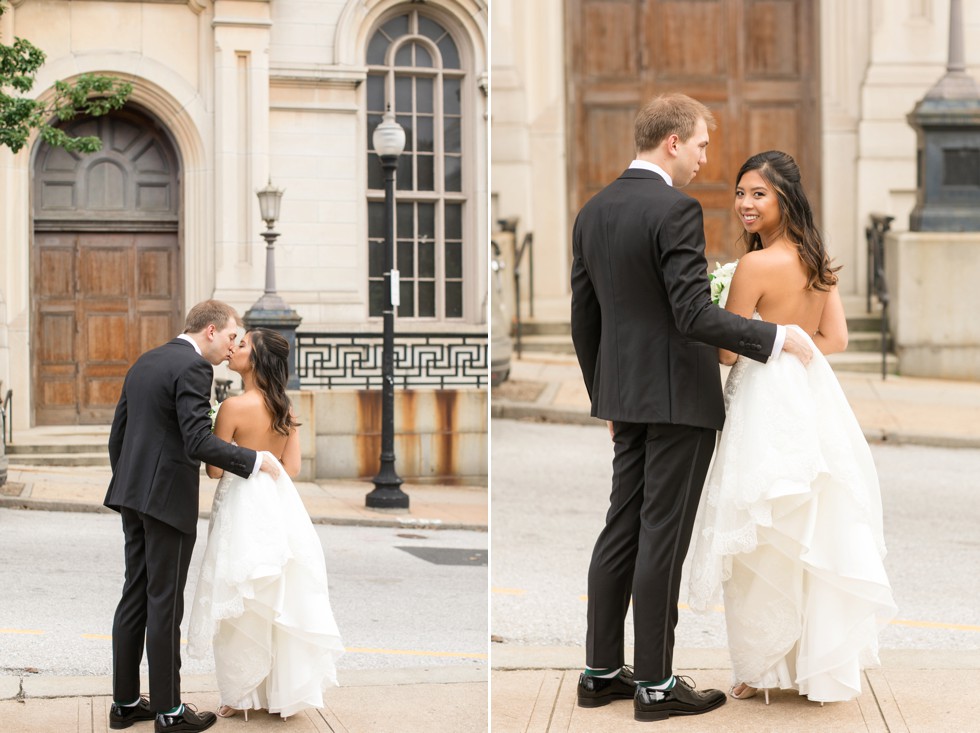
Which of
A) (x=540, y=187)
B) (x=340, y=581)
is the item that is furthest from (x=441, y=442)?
(x=340, y=581)

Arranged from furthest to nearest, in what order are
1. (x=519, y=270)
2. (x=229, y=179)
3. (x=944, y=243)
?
1. (x=519, y=270)
2. (x=229, y=179)
3. (x=944, y=243)

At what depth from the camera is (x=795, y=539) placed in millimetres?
4934

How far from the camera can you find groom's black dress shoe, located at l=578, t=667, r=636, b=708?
507 cm

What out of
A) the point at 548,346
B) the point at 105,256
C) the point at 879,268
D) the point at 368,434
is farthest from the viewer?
the point at 548,346

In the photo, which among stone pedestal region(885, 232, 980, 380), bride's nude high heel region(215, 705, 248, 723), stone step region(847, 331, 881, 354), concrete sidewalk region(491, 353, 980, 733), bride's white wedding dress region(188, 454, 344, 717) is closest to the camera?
concrete sidewalk region(491, 353, 980, 733)

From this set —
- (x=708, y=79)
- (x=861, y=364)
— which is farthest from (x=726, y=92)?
(x=861, y=364)

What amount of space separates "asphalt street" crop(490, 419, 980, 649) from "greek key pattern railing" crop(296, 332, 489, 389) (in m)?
2.93

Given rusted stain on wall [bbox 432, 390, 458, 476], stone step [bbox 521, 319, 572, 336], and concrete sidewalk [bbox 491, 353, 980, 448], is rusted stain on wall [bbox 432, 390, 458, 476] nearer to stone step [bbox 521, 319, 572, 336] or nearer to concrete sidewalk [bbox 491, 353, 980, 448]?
concrete sidewalk [bbox 491, 353, 980, 448]

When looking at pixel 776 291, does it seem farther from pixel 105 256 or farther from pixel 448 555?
pixel 105 256

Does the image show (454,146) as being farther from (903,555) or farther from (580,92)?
(903,555)

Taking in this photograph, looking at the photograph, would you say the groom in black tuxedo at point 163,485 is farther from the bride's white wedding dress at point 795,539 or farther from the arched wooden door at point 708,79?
the arched wooden door at point 708,79

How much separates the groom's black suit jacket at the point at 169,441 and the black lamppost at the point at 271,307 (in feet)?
36.8

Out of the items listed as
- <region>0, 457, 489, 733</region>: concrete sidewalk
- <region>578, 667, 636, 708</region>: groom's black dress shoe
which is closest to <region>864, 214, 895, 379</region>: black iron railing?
<region>0, 457, 489, 733</region>: concrete sidewalk

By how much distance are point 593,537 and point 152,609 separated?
4724 mm
